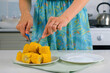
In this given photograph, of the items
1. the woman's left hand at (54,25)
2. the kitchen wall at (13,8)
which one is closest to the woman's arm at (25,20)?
the woman's left hand at (54,25)

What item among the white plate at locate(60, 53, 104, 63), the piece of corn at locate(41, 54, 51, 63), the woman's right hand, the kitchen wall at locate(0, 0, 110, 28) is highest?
the kitchen wall at locate(0, 0, 110, 28)

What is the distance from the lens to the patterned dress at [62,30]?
3.86ft

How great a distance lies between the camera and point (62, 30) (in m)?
1.18

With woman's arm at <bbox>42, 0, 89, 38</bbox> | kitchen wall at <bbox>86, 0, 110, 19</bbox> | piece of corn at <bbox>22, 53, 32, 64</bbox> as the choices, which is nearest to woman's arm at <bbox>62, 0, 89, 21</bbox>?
woman's arm at <bbox>42, 0, 89, 38</bbox>

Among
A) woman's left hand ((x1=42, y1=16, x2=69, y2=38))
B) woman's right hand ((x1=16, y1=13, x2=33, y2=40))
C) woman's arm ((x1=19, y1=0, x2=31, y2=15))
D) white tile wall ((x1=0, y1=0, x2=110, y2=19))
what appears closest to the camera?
woman's left hand ((x1=42, y1=16, x2=69, y2=38))

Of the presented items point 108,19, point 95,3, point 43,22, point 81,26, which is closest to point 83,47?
point 81,26

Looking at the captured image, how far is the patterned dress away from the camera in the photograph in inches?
46.3

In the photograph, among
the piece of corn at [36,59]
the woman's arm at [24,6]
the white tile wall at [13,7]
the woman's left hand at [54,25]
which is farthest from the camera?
the white tile wall at [13,7]

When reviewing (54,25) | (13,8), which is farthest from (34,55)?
(13,8)

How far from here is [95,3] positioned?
2.94m

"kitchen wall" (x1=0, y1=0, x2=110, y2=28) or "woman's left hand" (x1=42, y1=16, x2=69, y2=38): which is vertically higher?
"kitchen wall" (x1=0, y1=0, x2=110, y2=28)

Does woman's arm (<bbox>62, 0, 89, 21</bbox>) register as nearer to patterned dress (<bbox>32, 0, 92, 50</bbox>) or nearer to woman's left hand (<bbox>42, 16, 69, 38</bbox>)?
woman's left hand (<bbox>42, 16, 69, 38</bbox>)

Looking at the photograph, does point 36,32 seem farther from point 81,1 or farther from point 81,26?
point 81,1

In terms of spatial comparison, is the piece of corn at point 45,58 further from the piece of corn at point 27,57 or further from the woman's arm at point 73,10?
the woman's arm at point 73,10
